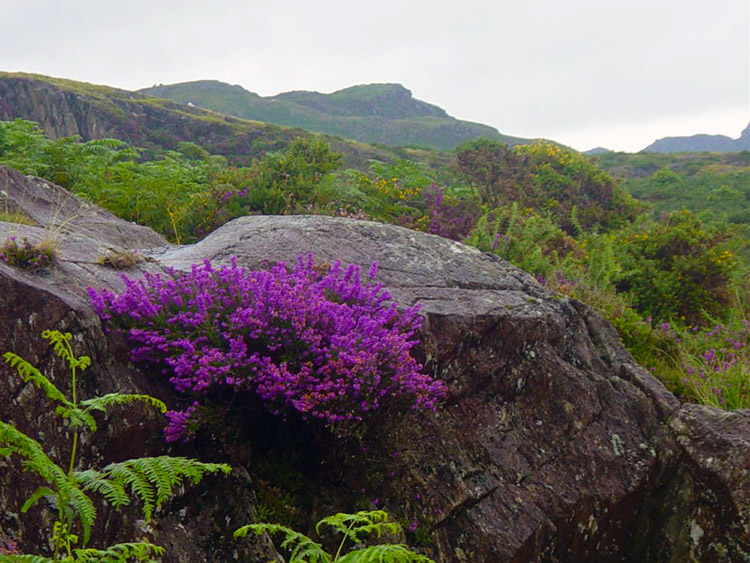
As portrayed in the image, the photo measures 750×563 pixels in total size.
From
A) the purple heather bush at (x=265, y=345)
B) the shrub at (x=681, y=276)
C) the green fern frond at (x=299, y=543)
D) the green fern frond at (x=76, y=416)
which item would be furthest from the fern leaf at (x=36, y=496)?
the shrub at (x=681, y=276)

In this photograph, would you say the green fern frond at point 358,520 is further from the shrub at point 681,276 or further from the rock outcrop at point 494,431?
the shrub at point 681,276

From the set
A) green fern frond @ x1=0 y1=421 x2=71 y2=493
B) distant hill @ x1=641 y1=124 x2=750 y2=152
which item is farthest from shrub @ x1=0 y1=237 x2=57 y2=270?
distant hill @ x1=641 y1=124 x2=750 y2=152

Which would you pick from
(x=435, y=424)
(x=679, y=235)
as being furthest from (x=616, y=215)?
(x=435, y=424)

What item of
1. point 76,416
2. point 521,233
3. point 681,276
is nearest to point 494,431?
point 76,416

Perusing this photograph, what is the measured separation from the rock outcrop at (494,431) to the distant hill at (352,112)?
7178 cm

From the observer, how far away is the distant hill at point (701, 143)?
150875 mm

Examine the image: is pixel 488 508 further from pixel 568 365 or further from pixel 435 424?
pixel 568 365

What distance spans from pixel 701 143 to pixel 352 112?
108m

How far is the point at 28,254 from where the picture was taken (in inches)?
145

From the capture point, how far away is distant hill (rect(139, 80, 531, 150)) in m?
89.3

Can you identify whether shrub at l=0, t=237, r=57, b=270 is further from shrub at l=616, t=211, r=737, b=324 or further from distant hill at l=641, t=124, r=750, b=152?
distant hill at l=641, t=124, r=750, b=152

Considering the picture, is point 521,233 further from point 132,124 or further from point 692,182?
point 132,124

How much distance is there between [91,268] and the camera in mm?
4297

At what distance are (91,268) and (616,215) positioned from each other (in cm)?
1454
